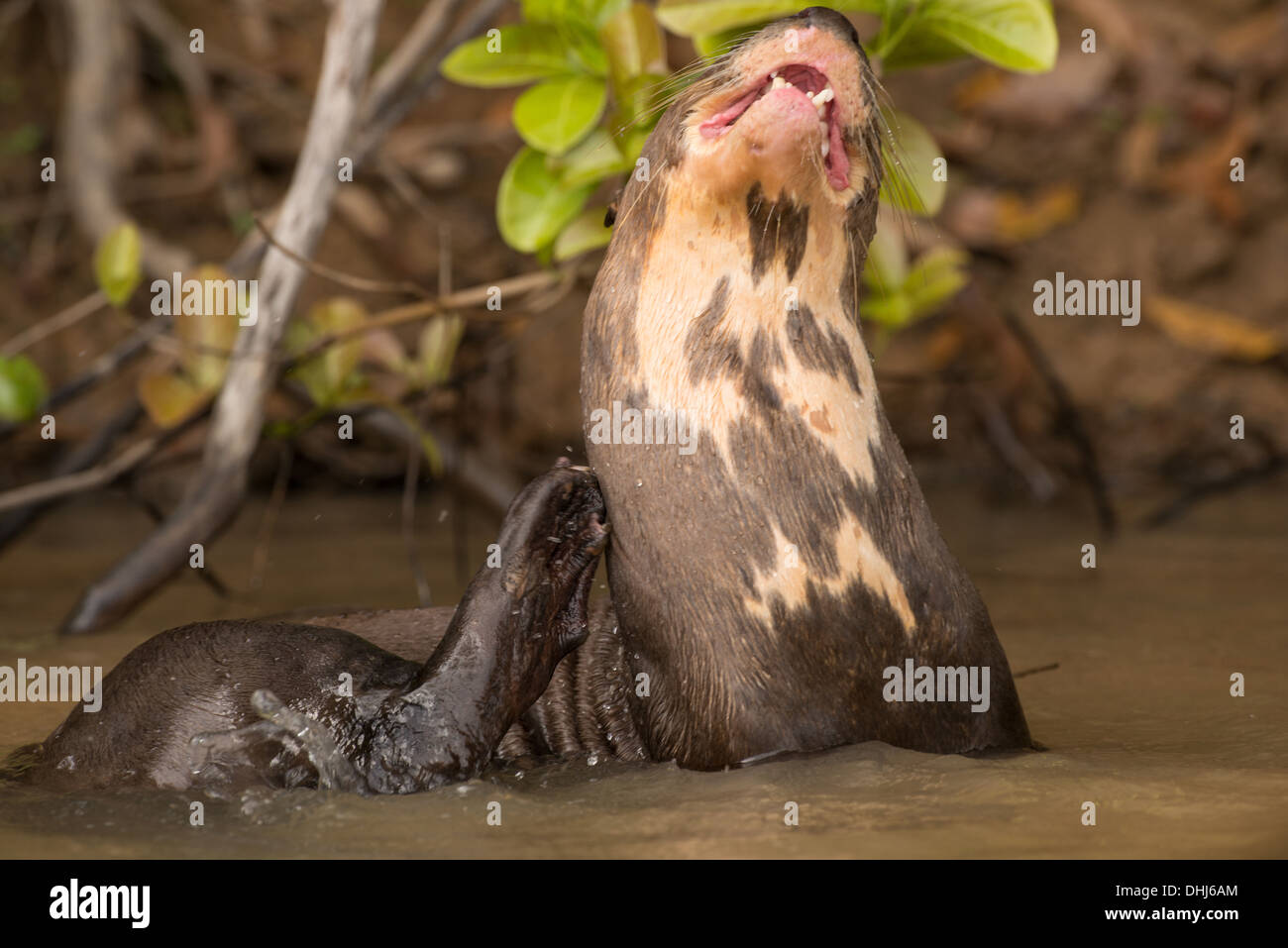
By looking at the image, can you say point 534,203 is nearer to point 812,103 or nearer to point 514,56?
A: point 514,56

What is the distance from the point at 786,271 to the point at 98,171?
4.51 m

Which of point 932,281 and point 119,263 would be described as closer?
point 119,263

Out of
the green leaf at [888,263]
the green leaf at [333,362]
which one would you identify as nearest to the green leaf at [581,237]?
the green leaf at [333,362]

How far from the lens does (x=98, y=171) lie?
20.3 ft

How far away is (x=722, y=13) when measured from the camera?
2.98 m

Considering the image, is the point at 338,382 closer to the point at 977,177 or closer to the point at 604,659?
the point at 604,659

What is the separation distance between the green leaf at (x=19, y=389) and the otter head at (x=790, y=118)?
6.27 ft

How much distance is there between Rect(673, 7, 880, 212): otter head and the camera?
2346 mm

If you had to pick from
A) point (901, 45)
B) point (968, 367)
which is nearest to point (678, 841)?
point (901, 45)

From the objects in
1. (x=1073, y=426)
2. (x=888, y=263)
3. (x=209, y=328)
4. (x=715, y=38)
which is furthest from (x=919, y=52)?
(x=1073, y=426)

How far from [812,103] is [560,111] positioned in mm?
945

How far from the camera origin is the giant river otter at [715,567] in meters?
2.36

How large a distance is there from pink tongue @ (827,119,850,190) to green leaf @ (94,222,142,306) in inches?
70.1

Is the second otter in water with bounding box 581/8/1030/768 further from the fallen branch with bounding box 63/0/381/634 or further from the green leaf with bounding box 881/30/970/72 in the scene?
the fallen branch with bounding box 63/0/381/634
